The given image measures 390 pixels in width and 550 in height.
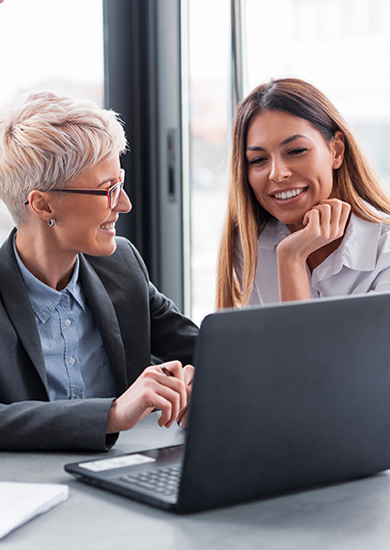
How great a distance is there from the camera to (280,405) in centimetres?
80

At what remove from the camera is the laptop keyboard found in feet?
2.80

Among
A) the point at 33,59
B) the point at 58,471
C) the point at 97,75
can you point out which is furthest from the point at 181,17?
the point at 58,471

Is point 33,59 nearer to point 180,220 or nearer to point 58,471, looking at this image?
point 180,220

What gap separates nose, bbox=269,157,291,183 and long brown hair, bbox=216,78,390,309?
114 millimetres

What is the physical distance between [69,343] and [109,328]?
0.09 m

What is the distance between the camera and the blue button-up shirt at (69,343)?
4.68ft

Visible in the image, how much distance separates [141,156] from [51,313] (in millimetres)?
1626

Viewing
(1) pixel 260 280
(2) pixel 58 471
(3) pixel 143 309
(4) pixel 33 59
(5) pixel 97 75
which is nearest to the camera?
(2) pixel 58 471

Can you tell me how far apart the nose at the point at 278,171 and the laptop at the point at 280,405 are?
40.4 inches

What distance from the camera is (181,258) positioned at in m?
2.92

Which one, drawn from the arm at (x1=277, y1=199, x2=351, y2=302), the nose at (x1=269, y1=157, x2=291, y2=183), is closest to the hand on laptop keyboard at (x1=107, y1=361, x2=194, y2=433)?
the arm at (x1=277, y1=199, x2=351, y2=302)

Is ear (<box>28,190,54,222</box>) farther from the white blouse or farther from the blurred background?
the blurred background

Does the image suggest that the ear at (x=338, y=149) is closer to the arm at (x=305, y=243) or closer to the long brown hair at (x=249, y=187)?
the long brown hair at (x=249, y=187)

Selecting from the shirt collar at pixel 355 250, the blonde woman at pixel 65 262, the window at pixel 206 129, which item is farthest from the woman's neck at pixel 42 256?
the window at pixel 206 129
